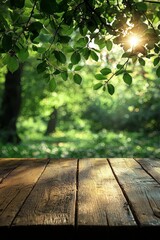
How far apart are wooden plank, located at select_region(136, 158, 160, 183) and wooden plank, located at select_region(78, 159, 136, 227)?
33 centimetres

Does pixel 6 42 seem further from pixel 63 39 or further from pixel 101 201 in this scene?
pixel 101 201

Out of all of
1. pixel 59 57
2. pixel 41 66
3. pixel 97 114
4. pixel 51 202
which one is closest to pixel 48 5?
pixel 59 57

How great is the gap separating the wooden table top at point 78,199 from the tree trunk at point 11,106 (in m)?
10.3

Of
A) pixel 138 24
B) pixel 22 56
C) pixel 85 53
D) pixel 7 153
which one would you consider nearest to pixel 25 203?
pixel 22 56

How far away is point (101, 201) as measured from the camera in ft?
6.22

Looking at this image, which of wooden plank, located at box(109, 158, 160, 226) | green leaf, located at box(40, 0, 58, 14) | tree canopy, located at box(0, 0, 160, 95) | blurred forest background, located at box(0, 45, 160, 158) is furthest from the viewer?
blurred forest background, located at box(0, 45, 160, 158)

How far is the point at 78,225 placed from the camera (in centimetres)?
152

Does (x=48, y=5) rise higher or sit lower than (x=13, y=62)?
higher

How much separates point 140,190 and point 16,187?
807 millimetres

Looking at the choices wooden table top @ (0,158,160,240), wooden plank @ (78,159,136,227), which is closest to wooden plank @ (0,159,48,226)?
wooden table top @ (0,158,160,240)

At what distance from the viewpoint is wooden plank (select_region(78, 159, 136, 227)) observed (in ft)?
5.16

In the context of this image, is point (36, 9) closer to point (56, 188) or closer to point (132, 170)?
point (56, 188)

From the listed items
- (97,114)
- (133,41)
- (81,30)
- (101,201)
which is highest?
(97,114)

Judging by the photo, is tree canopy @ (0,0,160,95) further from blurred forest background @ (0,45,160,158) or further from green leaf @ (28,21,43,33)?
blurred forest background @ (0,45,160,158)
